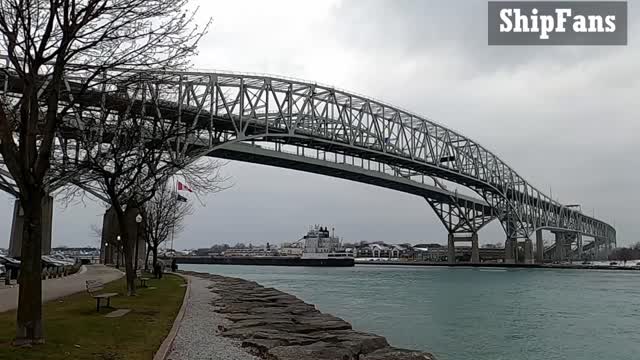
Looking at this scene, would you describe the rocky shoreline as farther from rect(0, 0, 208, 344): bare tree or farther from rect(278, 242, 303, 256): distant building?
rect(278, 242, 303, 256): distant building

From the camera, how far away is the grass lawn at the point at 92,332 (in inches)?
406

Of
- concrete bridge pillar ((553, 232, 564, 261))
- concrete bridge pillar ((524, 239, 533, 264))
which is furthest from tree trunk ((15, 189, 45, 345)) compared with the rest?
concrete bridge pillar ((553, 232, 564, 261))

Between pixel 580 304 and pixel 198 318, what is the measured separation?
28.8 metres

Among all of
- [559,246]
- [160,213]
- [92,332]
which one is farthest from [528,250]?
[92,332]

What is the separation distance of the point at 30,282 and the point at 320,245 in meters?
143

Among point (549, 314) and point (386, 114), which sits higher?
point (386, 114)

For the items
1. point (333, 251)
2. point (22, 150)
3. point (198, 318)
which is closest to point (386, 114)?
point (333, 251)

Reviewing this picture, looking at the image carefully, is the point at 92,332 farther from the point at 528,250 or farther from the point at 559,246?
the point at 559,246

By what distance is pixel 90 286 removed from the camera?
1856 centimetres

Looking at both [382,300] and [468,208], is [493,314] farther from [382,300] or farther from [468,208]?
[468,208]

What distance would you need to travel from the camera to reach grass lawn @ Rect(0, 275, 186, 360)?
10.3 m

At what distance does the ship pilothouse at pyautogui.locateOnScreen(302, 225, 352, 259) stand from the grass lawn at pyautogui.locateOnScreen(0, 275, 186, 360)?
127 metres

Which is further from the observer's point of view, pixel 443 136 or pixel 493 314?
pixel 443 136

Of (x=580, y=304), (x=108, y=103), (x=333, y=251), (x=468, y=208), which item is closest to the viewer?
(x=108, y=103)
